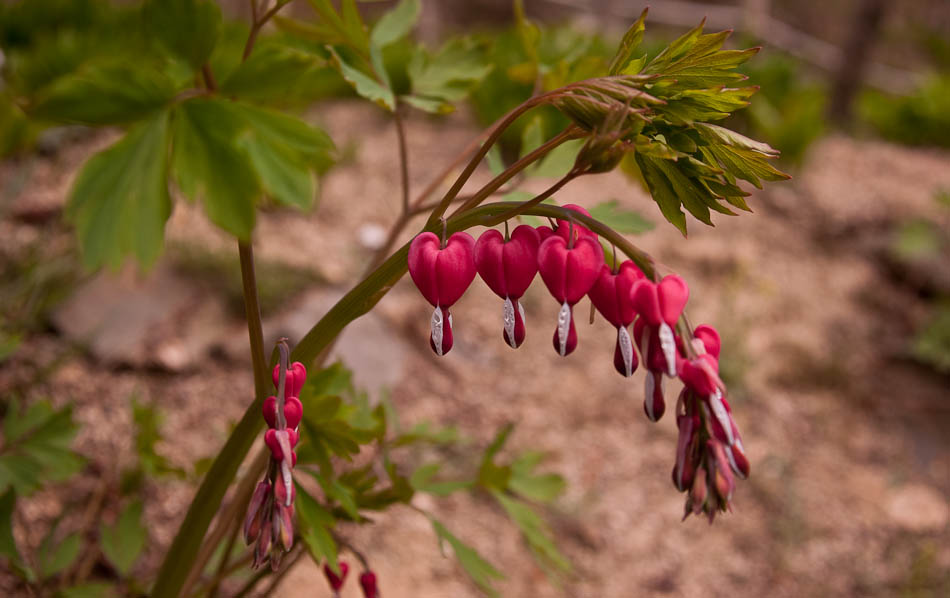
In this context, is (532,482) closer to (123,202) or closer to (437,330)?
(437,330)

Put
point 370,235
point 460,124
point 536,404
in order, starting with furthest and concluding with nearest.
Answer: point 460,124 → point 370,235 → point 536,404

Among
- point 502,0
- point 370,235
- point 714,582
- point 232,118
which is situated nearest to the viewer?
point 232,118

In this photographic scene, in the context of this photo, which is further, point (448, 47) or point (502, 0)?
point (502, 0)

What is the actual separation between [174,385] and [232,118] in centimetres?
159

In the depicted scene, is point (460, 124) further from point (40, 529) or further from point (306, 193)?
point (306, 193)

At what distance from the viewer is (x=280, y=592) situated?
1.80 m

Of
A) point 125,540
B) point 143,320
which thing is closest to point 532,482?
point 125,540

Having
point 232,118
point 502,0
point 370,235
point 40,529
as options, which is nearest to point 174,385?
point 40,529

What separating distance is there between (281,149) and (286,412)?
1.07 ft

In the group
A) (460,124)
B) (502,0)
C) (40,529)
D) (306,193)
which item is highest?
(306,193)

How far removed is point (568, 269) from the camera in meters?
0.75

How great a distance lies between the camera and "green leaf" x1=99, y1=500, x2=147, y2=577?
1392 mm

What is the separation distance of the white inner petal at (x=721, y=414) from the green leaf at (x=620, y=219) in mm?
465

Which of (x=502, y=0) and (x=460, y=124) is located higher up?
(x=460, y=124)
